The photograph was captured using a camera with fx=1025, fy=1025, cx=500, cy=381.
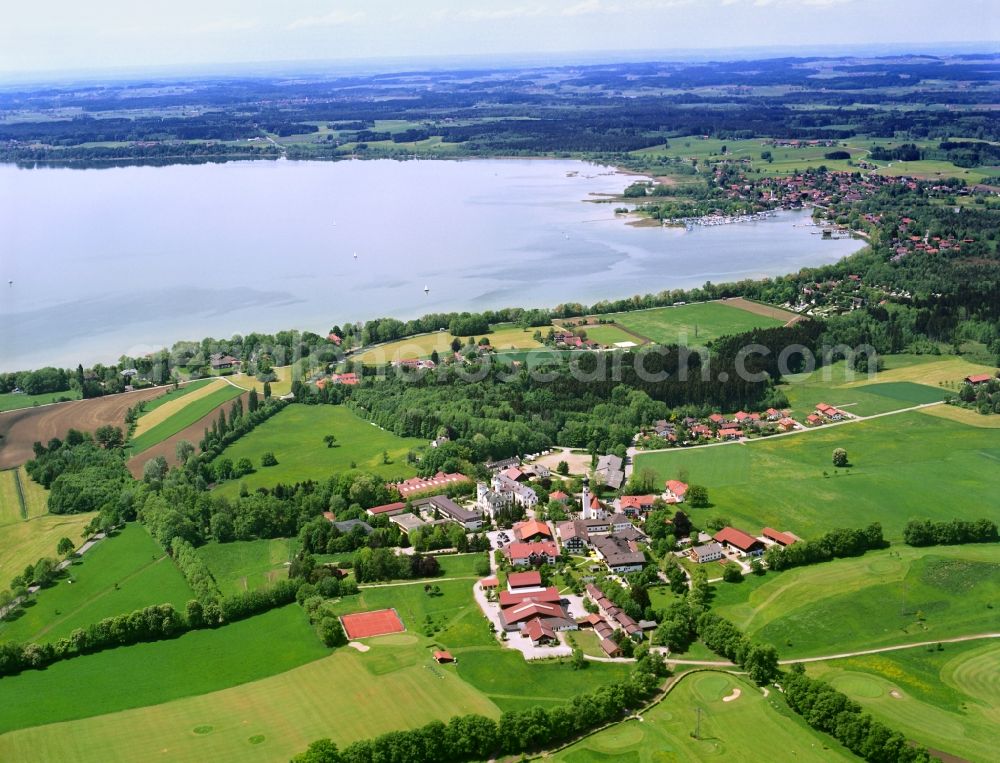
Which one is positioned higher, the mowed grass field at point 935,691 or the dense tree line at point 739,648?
the dense tree line at point 739,648

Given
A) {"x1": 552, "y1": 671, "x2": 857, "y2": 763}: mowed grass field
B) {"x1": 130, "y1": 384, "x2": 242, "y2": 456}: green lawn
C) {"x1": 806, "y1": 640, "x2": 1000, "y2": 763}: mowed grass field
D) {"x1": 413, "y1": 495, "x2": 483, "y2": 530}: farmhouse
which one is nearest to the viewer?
{"x1": 552, "y1": 671, "x2": 857, "y2": 763}: mowed grass field

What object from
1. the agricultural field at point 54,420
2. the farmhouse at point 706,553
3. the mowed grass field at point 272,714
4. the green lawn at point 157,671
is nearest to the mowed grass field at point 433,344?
the agricultural field at point 54,420

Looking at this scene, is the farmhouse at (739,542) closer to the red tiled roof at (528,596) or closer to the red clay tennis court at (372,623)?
the red tiled roof at (528,596)

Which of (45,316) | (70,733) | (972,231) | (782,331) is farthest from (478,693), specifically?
(972,231)

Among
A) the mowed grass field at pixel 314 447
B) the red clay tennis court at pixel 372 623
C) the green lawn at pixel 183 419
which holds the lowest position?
the red clay tennis court at pixel 372 623

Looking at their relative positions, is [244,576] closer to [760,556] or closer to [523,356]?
[760,556]

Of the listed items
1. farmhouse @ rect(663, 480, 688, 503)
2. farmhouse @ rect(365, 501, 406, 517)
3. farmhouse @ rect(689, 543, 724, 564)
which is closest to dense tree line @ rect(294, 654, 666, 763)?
farmhouse @ rect(689, 543, 724, 564)

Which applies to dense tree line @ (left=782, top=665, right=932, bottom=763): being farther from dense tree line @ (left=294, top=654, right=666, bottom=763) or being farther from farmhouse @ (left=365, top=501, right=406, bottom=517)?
farmhouse @ (left=365, top=501, right=406, bottom=517)

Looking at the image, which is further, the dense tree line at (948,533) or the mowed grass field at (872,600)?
the dense tree line at (948,533)
